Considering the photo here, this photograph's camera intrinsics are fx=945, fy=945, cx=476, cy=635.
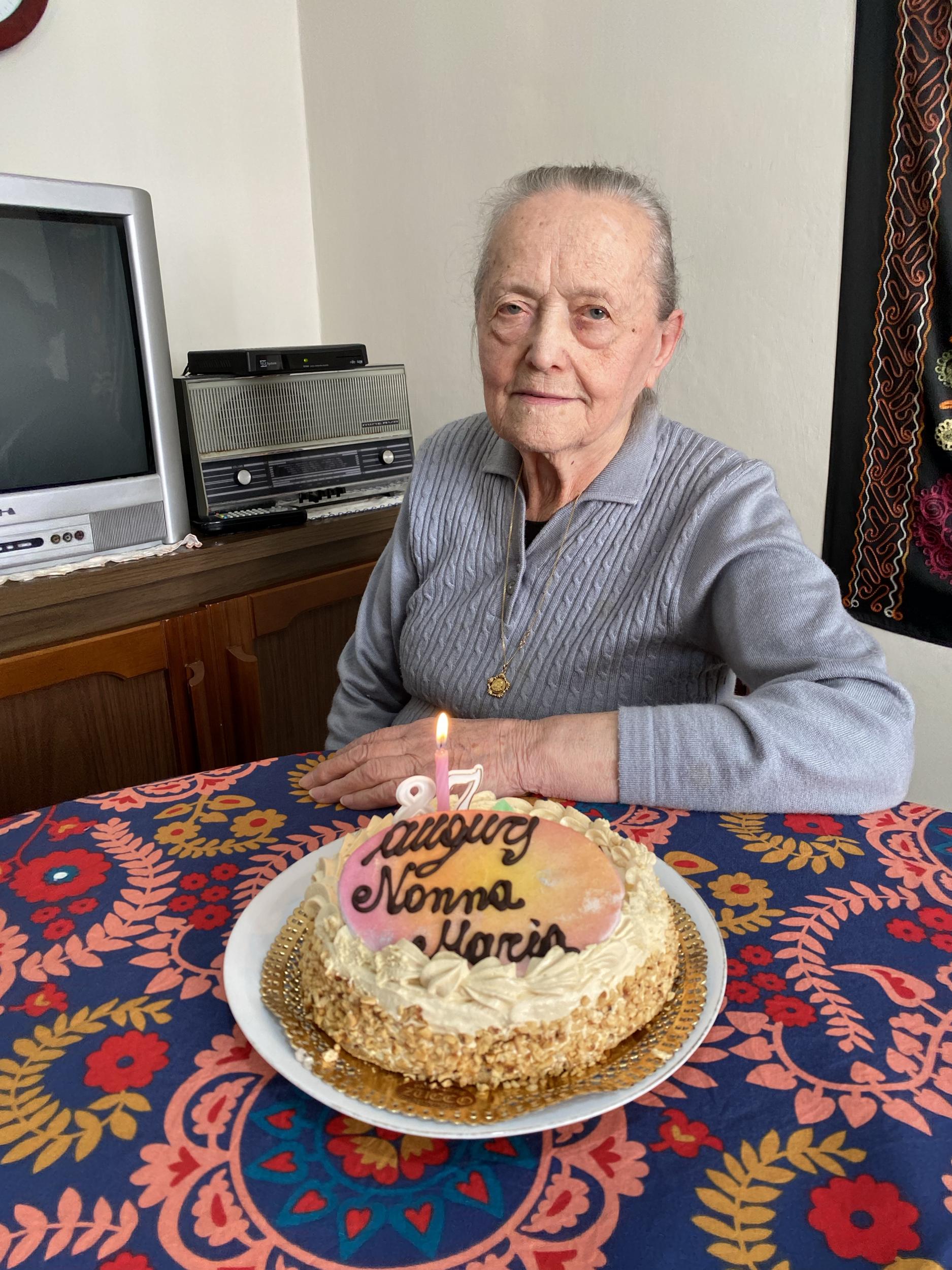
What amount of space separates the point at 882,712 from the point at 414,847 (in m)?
0.60

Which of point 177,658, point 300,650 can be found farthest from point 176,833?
point 300,650

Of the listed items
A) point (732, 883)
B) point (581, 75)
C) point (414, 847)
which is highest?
point (581, 75)

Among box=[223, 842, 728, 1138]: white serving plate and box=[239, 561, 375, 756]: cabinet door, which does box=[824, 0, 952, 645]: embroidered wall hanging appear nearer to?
box=[239, 561, 375, 756]: cabinet door

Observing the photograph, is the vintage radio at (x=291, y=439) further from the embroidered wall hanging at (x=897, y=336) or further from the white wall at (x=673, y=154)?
the embroidered wall hanging at (x=897, y=336)

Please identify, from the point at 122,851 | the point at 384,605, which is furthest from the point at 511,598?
the point at 122,851

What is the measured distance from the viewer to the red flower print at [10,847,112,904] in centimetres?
86

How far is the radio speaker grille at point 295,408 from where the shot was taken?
203cm

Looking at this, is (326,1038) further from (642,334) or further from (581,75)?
(581,75)

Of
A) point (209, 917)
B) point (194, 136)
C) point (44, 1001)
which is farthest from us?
point (194, 136)

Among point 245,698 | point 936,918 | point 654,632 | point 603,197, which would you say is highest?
point 603,197

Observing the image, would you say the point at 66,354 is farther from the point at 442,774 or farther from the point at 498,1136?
the point at 498,1136

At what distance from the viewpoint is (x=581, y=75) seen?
2.18 meters

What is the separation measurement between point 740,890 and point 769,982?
13 centimetres

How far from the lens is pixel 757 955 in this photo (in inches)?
29.4
